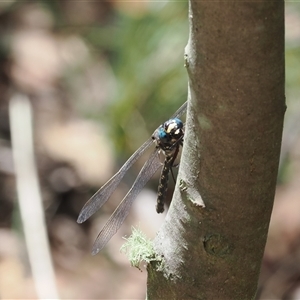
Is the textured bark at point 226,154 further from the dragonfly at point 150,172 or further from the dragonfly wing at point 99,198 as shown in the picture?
the dragonfly wing at point 99,198

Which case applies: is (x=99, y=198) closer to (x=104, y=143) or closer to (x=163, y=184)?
(x=163, y=184)

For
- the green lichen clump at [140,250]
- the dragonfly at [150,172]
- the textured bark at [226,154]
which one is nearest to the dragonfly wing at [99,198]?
the dragonfly at [150,172]

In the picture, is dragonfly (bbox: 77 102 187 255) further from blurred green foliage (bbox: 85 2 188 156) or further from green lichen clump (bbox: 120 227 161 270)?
blurred green foliage (bbox: 85 2 188 156)

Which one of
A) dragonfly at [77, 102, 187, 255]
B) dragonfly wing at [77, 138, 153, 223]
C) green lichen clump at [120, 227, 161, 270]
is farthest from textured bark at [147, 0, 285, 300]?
dragonfly wing at [77, 138, 153, 223]

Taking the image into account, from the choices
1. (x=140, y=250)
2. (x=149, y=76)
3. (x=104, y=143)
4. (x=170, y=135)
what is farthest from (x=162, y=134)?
(x=104, y=143)

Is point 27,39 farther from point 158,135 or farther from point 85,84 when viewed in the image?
point 158,135

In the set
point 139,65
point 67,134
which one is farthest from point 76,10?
point 139,65
